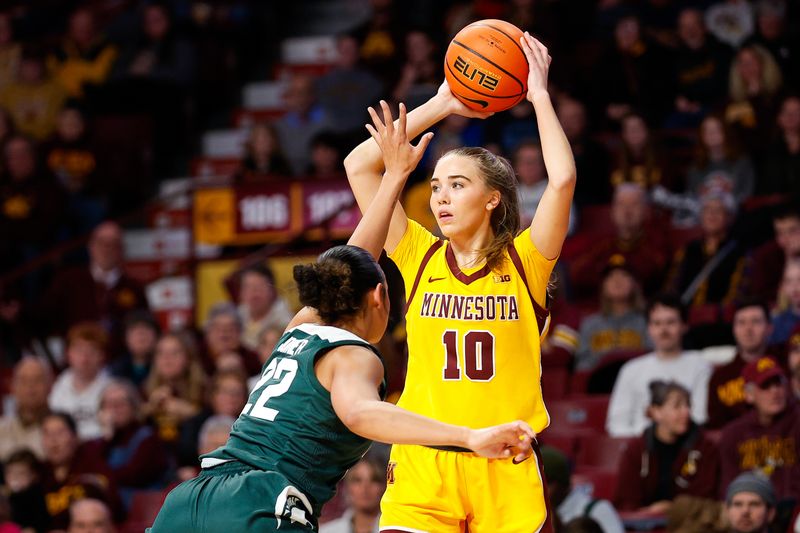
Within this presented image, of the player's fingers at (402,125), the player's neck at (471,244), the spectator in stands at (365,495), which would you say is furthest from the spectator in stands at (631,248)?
the player's fingers at (402,125)

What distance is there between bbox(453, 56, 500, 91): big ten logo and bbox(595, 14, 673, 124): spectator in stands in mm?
6926

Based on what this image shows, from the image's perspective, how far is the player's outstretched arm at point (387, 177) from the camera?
17.3 ft

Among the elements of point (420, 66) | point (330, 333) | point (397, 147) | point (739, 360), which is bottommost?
point (739, 360)

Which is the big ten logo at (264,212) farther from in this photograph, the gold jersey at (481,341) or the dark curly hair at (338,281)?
the dark curly hair at (338,281)

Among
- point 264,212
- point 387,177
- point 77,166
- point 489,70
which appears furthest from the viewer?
point 77,166

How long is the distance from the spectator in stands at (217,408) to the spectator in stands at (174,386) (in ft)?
1.15

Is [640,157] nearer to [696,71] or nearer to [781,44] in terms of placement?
[696,71]

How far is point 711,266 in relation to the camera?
412 inches

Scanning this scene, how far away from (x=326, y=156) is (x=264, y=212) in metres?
0.76

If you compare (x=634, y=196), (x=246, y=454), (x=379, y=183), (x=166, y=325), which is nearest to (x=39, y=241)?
(x=166, y=325)

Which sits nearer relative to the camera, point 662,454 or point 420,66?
point 662,454

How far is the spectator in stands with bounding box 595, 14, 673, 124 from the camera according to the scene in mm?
12570

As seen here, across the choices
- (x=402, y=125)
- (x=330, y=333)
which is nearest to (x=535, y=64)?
(x=402, y=125)

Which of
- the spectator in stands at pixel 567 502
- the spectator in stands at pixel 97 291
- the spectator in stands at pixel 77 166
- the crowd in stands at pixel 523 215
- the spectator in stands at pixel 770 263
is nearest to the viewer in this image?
the spectator in stands at pixel 567 502
